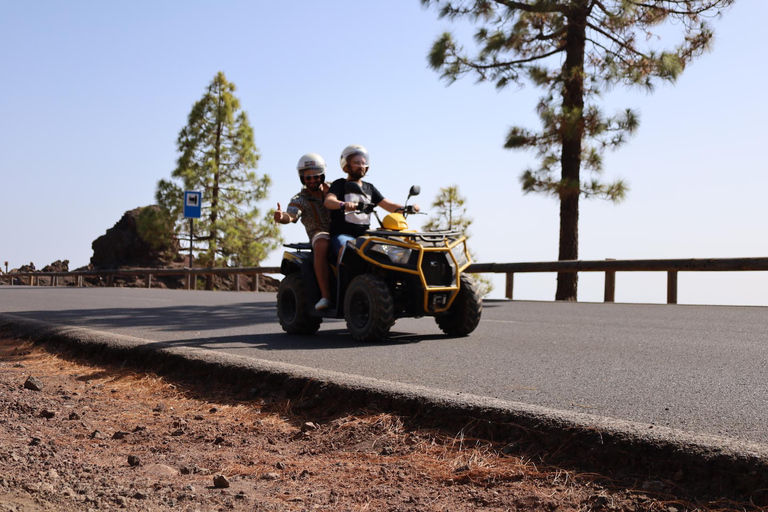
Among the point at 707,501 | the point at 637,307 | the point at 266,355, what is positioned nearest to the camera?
the point at 707,501

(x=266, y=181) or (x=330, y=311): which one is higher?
(x=266, y=181)

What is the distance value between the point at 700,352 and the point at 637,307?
6062 millimetres

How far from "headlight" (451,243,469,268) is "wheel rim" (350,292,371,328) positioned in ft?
3.20

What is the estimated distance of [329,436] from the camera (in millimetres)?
3773

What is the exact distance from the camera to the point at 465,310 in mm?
7379

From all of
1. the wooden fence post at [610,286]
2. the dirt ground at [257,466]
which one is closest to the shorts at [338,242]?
the dirt ground at [257,466]

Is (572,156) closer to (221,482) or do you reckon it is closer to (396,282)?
(396,282)

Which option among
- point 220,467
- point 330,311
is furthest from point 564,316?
point 220,467

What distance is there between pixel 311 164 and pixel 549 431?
480 cm

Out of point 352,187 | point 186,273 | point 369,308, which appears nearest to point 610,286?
point 352,187

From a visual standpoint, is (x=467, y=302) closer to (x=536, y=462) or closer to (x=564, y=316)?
(x=564, y=316)

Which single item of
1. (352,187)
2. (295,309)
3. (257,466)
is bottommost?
(257,466)

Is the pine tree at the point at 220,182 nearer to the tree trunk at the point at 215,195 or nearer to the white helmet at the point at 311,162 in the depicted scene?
the tree trunk at the point at 215,195

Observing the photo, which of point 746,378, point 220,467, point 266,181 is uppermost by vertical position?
point 266,181
